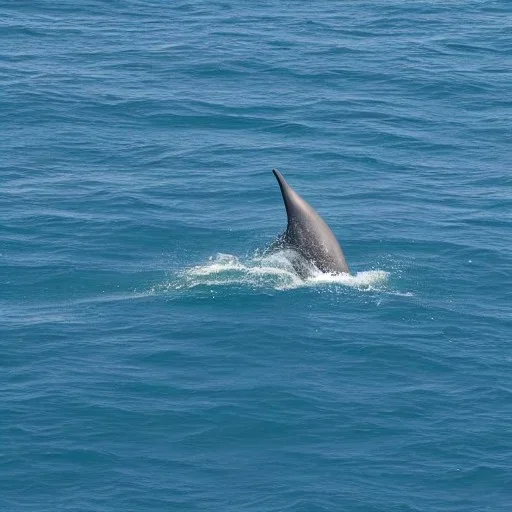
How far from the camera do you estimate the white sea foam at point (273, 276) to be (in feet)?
181

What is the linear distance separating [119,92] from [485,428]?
41.0 meters

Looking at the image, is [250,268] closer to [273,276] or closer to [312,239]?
[273,276]

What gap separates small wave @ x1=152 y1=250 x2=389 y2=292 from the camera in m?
55.1

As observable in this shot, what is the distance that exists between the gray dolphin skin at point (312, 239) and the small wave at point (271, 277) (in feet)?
1.19

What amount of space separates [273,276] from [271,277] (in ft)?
0.31

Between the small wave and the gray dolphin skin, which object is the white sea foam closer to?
the small wave

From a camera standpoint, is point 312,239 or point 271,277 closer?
point 312,239

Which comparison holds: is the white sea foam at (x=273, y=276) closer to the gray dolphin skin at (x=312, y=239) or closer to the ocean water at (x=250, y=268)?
the ocean water at (x=250, y=268)

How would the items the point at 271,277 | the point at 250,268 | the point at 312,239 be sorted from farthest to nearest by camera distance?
the point at 250,268, the point at 271,277, the point at 312,239

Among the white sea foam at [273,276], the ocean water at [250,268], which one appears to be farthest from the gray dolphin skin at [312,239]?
the ocean water at [250,268]

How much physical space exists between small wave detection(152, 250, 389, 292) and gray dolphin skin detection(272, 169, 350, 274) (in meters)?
0.36

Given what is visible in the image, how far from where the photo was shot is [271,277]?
182ft

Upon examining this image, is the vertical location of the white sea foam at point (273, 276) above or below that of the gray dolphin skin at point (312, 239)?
below

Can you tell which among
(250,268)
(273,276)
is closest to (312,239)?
(273,276)
